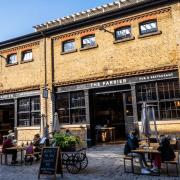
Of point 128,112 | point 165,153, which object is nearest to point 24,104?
point 128,112

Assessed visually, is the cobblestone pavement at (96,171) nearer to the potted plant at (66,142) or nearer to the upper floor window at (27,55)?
the potted plant at (66,142)

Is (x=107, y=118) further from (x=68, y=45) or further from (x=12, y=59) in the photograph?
(x=12, y=59)

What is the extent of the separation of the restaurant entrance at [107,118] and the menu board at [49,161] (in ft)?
22.9

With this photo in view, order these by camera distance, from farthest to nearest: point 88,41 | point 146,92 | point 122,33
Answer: point 88,41 < point 122,33 < point 146,92

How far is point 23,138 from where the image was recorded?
18656mm

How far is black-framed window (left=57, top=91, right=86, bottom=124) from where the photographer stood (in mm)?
16547

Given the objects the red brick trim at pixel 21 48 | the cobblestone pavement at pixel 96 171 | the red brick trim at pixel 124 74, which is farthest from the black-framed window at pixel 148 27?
the red brick trim at pixel 21 48

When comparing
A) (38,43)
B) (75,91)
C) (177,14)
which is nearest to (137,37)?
(177,14)

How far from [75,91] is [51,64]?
267 cm

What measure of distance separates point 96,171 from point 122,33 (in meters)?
9.05

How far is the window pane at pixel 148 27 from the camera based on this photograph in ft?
48.3

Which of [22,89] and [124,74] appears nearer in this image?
[124,74]

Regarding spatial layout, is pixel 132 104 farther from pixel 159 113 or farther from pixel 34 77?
pixel 34 77

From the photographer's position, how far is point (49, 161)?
9.13 metres
